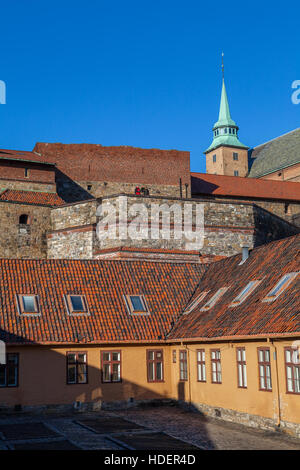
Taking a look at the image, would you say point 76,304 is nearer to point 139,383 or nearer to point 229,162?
point 139,383

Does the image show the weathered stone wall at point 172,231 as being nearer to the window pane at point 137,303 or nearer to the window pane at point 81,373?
the window pane at point 137,303

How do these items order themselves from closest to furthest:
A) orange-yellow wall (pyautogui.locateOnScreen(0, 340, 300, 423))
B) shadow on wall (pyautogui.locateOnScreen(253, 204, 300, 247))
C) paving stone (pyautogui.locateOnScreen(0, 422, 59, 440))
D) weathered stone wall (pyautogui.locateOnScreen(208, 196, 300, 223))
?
paving stone (pyautogui.locateOnScreen(0, 422, 59, 440))
orange-yellow wall (pyautogui.locateOnScreen(0, 340, 300, 423))
shadow on wall (pyautogui.locateOnScreen(253, 204, 300, 247))
weathered stone wall (pyautogui.locateOnScreen(208, 196, 300, 223))

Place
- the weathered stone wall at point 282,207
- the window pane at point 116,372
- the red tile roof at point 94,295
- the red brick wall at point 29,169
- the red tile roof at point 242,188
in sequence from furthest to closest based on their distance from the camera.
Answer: the red tile roof at point 242,188 → the weathered stone wall at point 282,207 → the red brick wall at point 29,169 → the window pane at point 116,372 → the red tile roof at point 94,295

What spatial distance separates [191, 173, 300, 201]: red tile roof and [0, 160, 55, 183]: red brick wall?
14225 millimetres

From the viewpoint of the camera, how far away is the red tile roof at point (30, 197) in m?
38.1

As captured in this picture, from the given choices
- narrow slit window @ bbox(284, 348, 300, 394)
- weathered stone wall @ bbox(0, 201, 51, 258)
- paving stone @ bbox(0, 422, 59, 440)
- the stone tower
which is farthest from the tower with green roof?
narrow slit window @ bbox(284, 348, 300, 394)

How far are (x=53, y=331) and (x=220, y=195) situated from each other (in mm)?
35980

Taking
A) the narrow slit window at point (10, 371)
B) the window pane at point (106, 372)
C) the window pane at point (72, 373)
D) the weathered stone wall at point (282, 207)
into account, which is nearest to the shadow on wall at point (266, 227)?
the weathered stone wall at point (282, 207)

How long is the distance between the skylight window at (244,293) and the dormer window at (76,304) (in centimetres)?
536

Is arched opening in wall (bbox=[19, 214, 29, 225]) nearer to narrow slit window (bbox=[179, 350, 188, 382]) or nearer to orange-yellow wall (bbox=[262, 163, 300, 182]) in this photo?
narrow slit window (bbox=[179, 350, 188, 382])

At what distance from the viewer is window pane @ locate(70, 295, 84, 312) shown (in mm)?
20500

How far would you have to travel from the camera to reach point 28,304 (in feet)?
66.1

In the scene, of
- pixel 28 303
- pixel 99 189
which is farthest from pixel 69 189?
pixel 28 303
